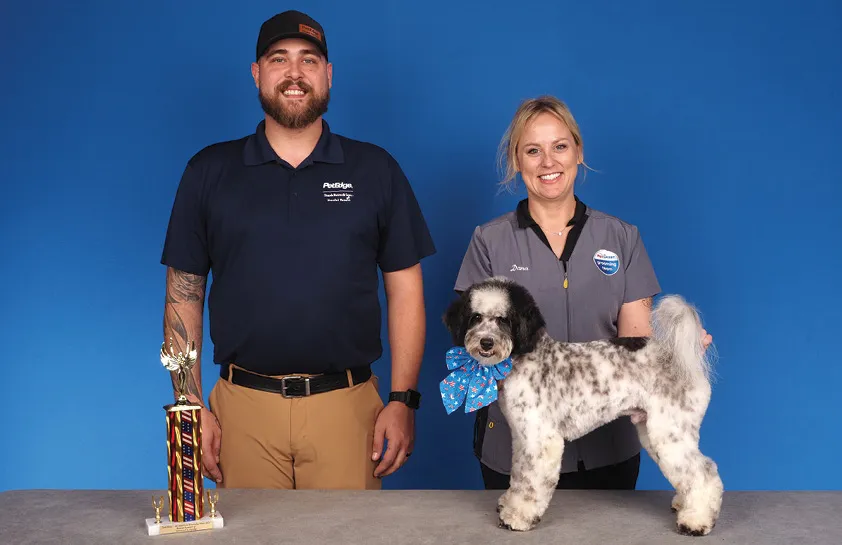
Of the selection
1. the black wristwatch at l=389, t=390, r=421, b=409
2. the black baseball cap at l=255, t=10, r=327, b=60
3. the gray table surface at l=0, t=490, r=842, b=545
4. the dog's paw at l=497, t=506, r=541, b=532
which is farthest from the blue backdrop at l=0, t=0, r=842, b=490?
the dog's paw at l=497, t=506, r=541, b=532

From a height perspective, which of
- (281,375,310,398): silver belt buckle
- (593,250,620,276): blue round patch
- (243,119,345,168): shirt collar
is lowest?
(281,375,310,398): silver belt buckle

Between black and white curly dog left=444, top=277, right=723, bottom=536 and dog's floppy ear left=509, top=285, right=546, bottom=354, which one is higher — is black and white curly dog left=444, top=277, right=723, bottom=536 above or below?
below

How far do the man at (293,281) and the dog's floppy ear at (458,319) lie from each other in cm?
64

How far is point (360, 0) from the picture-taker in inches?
154

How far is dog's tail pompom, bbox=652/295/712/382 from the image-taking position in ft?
6.86

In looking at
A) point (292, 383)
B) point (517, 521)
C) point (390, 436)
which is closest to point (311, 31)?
point (292, 383)

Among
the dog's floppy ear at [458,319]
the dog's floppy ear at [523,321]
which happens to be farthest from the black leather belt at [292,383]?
the dog's floppy ear at [523,321]

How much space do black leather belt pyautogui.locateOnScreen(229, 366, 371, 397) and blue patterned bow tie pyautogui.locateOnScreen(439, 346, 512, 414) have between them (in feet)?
2.18

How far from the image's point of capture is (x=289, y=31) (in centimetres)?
283

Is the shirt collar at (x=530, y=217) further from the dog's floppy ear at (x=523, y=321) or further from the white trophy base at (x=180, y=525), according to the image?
the white trophy base at (x=180, y=525)

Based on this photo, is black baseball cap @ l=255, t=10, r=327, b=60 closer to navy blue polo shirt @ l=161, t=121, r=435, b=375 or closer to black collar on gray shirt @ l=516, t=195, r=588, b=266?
navy blue polo shirt @ l=161, t=121, r=435, b=375

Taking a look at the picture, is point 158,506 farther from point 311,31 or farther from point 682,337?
point 311,31

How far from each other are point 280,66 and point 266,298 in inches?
32.1

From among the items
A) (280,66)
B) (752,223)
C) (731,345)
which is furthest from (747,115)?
(280,66)
